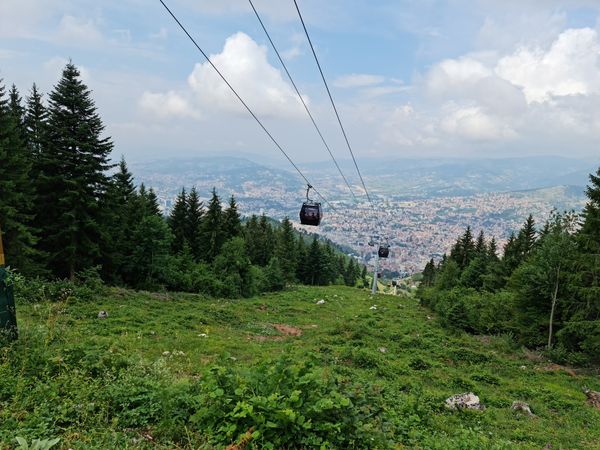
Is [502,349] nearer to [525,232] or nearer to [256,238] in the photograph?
[525,232]

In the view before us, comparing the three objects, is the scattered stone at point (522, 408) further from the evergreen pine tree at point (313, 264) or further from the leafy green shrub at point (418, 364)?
the evergreen pine tree at point (313, 264)

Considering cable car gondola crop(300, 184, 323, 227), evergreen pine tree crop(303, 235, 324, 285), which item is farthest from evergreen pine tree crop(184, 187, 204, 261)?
evergreen pine tree crop(303, 235, 324, 285)

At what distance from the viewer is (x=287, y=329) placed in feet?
68.5

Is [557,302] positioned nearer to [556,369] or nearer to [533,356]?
[533,356]

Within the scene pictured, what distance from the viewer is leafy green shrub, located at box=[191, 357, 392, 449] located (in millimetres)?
4309

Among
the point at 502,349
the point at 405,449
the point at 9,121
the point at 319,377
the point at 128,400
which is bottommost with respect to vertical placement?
the point at 502,349

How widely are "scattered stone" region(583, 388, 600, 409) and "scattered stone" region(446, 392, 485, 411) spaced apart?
5519 mm

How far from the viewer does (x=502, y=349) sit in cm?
2034

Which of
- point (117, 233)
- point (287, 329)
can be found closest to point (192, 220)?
point (117, 233)

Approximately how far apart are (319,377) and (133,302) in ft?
60.2

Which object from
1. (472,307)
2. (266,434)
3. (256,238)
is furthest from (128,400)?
(256,238)

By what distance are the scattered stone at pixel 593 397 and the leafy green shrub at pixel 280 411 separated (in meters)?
12.5

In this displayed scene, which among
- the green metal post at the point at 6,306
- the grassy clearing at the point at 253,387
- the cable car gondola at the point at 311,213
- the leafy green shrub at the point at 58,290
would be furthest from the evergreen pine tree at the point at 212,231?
the green metal post at the point at 6,306

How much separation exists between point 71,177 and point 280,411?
79.1 ft
